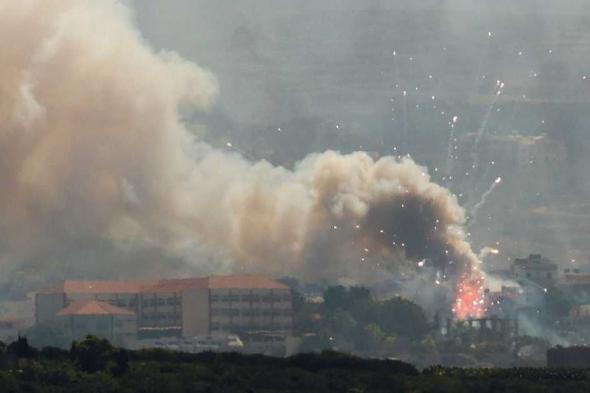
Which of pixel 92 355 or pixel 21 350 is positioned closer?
pixel 92 355

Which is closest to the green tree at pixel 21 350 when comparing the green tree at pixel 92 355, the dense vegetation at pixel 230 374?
the dense vegetation at pixel 230 374

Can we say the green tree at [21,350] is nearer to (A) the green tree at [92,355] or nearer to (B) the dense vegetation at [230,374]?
(B) the dense vegetation at [230,374]

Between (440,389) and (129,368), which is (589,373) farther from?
(129,368)

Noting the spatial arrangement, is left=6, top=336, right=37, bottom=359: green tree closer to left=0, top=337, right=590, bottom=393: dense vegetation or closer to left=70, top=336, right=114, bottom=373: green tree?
left=0, top=337, right=590, bottom=393: dense vegetation

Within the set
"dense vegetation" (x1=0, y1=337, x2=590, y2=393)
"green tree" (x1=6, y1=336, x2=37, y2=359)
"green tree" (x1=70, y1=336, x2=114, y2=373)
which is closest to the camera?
"dense vegetation" (x1=0, y1=337, x2=590, y2=393)

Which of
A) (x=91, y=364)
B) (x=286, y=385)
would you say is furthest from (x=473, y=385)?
(x=91, y=364)

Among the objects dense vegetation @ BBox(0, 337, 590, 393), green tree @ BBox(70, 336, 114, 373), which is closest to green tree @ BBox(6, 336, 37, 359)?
dense vegetation @ BBox(0, 337, 590, 393)

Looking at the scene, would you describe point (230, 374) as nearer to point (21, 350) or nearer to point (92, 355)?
point (92, 355)

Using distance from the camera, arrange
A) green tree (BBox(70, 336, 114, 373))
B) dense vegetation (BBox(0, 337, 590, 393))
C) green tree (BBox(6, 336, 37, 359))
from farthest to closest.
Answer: green tree (BBox(6, 336, 37, 359)), green tree (BBox(70, 336, 114, 373)), dense vegetation (BBox(0, 337, 590, 393))

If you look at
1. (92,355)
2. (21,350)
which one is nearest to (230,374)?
(92,355)
